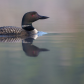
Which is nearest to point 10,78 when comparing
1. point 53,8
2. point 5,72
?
point 5,72

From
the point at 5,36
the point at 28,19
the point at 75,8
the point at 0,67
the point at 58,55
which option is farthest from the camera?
the point at 75,8

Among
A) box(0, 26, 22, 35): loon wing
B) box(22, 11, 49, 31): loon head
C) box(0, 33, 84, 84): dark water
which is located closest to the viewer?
box(0, 33, 84, 84): dark water

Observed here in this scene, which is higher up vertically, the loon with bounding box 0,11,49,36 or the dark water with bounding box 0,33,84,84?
the dark water with bounding box 0,33,84,84

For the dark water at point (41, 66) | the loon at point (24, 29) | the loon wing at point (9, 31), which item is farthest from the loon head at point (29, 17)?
the dark water at point (41, 66)

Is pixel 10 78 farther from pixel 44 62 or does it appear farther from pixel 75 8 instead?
pixel 75 8

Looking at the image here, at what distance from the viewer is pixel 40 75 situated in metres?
2.57

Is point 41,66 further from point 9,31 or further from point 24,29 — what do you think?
point 24,29

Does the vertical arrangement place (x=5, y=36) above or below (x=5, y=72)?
below

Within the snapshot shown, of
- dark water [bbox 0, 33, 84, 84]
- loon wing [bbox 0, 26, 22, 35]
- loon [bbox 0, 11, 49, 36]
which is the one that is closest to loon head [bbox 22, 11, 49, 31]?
loon [bbox 0, 11, 49, 36]

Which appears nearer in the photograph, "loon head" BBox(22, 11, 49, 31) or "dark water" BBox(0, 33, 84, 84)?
"dark water" BBox(0, 33, 84, 84)

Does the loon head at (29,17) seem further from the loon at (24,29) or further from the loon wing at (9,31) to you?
the loon wing at (9,31)

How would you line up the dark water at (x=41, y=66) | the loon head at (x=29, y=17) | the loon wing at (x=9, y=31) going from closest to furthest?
1. the dark water at (x=41, y=66)
2. the loon wing at (x=9, y=31)
3. the loon head at (x=29, y=17)

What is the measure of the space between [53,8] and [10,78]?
28.6 m

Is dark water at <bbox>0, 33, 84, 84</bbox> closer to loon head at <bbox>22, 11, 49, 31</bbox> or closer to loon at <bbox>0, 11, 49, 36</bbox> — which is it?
loon at <bbox>0, 11, 49, 36</bbox>
